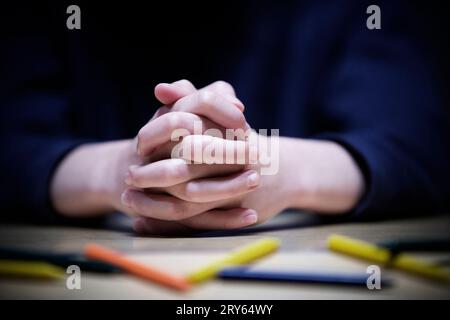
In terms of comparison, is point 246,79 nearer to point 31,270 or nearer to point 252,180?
point 252,180

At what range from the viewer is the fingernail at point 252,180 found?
0.41 m

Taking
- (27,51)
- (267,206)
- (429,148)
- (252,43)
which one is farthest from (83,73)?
(429,148)

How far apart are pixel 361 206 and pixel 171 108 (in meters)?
0.21

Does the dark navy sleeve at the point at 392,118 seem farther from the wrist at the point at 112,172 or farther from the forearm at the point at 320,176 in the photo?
the wrist at the point at 112,172

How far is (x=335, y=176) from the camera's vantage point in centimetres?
51

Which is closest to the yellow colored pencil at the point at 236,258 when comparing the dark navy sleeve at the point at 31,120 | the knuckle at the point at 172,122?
the knuckle at the point at 172,122

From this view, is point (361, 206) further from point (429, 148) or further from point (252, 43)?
point (252, 43)

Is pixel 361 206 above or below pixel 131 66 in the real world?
below

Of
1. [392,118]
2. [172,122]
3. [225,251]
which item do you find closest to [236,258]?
[225,251]

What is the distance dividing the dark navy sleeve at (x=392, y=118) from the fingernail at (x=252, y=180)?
14 cm

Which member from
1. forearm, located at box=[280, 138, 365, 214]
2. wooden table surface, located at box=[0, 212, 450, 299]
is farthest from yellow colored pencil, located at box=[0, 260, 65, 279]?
forearm, located at box=[280, 138, 365, 214]

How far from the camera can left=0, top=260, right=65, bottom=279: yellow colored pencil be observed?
313mm

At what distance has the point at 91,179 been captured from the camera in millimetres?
505

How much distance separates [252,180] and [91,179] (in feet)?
0.60
